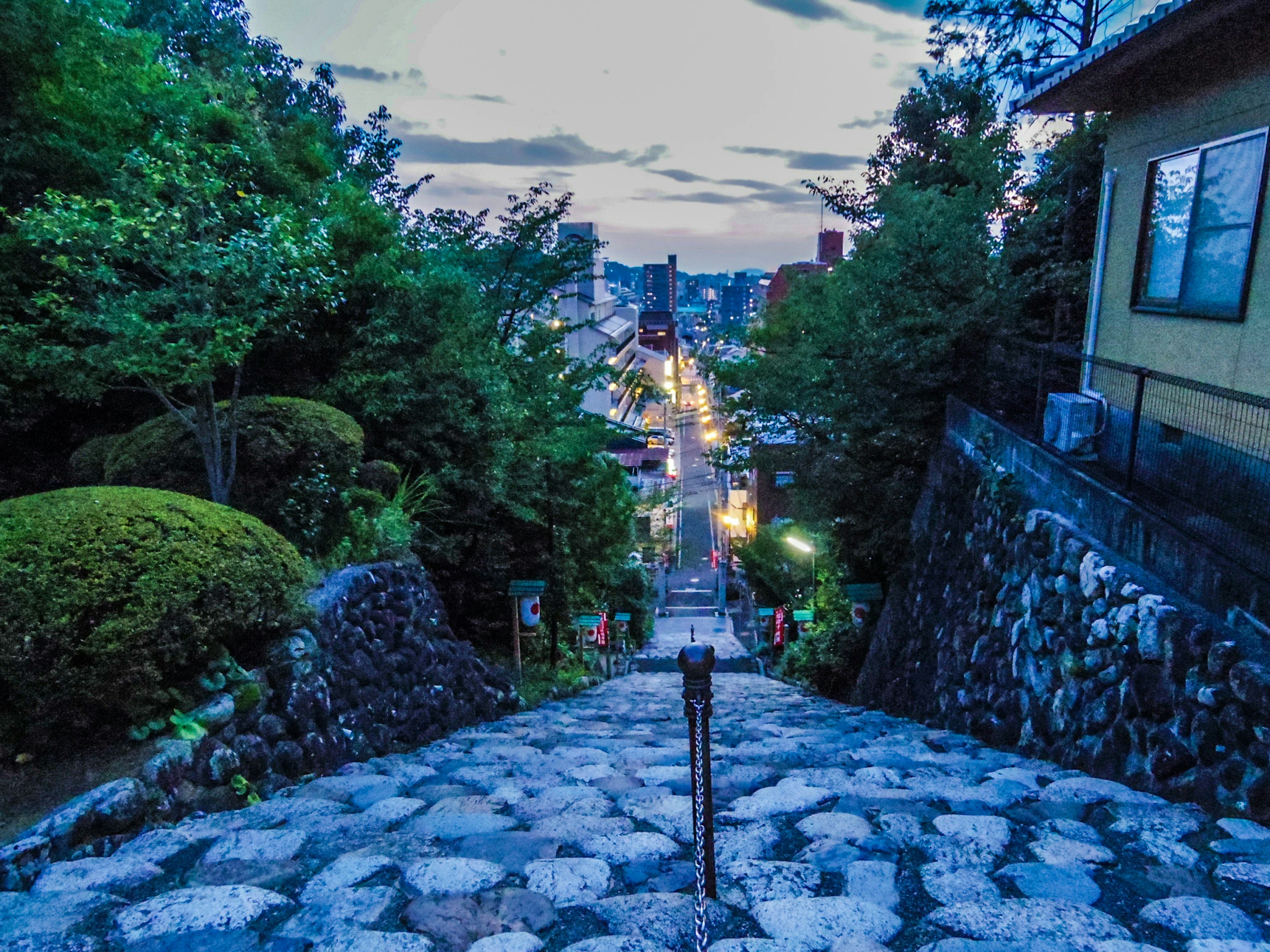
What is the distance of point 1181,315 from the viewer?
700 centimetres

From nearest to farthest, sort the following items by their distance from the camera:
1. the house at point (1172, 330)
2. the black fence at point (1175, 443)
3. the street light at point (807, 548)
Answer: the black fence at point (1175, 443) → the house at point (1172, 330) → the street light at point (807, 548)

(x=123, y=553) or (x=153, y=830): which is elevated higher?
(x=123, y=553)

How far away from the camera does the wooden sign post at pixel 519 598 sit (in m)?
11.7

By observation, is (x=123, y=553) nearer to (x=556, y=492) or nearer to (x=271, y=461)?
(x=271, y=461)

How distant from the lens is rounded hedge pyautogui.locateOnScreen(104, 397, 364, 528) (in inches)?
283

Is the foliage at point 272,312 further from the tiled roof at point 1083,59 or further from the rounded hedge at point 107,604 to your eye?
the tiled roof at point 1083,59

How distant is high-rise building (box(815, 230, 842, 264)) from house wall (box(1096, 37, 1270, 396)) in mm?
42930

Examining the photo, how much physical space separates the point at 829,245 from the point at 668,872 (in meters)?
52.1

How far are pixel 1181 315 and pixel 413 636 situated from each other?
806cm

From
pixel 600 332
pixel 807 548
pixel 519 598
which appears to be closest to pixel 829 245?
pixel 600 332

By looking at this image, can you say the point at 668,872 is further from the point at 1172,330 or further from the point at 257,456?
the point at 1172,330

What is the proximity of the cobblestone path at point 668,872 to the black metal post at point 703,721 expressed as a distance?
14 cm

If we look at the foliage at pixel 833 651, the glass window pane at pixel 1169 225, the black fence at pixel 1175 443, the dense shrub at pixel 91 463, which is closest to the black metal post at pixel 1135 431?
the black fence at pixel 1175 443

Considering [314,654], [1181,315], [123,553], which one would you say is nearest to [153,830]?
[123,553]
